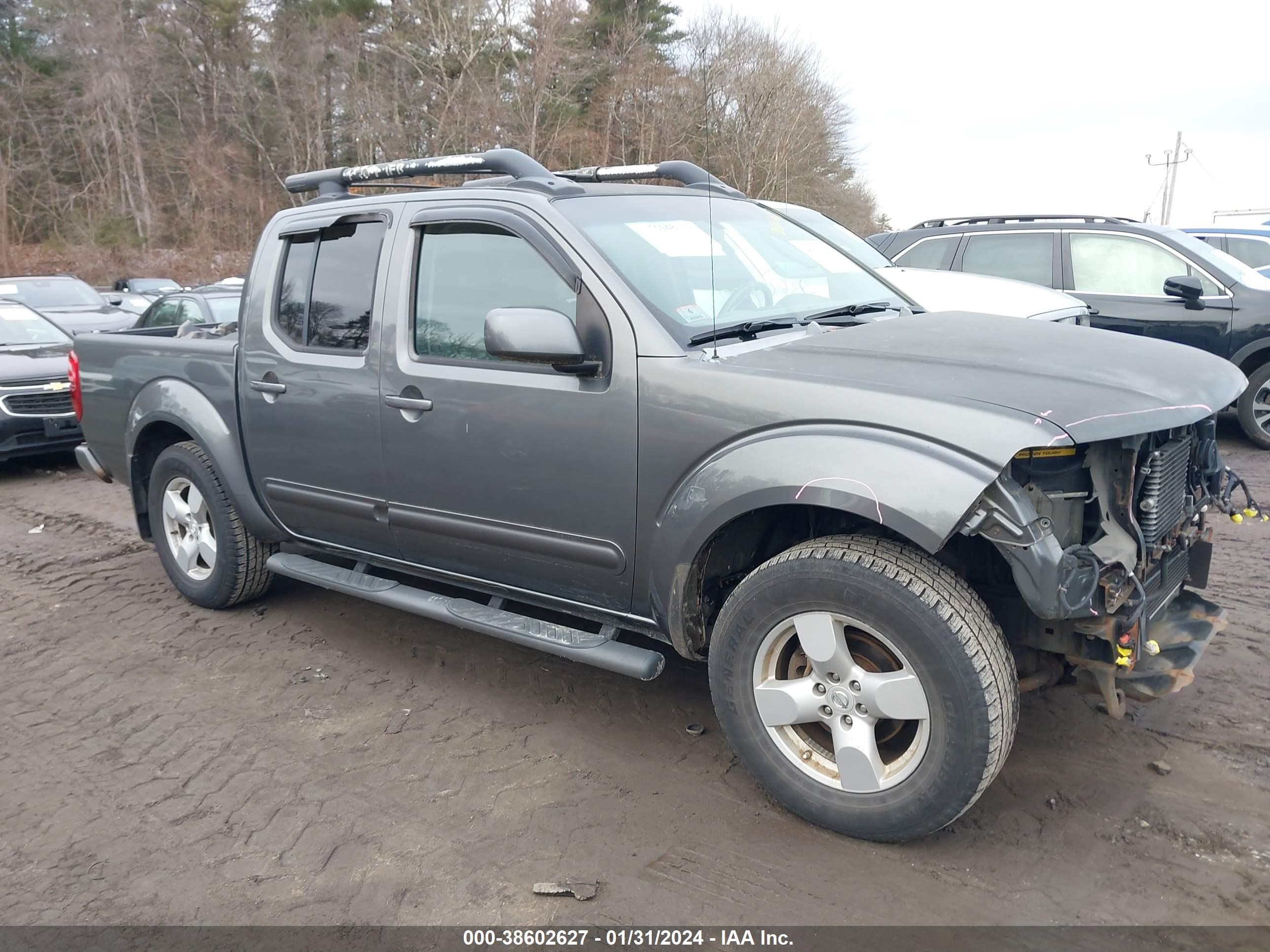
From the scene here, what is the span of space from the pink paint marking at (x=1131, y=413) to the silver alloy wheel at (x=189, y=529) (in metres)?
4.01

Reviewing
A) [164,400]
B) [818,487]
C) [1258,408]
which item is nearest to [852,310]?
[818,487]

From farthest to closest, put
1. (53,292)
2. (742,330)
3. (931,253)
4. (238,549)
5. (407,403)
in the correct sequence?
(53,292) < (931,253) < (238,549) < (407,403) < (742,330)

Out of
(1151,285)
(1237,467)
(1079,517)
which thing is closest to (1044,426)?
(1079,517)

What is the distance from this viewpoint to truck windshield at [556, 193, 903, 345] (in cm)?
332

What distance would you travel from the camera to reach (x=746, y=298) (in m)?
3.55

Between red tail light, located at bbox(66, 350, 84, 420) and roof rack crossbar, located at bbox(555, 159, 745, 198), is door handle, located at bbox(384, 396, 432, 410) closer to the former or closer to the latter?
roof rack crossbar, located at bbox(555, 159, 745, 198)

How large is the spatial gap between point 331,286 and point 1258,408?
754 cm

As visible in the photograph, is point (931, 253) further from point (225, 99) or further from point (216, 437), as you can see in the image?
point (225, 99)

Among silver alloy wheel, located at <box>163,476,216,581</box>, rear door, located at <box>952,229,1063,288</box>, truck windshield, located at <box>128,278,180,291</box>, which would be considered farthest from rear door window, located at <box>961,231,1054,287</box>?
truck windshield, located at <box>128,278,180,291</box>

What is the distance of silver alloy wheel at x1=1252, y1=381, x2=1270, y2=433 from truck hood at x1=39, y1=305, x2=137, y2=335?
14.8 metres

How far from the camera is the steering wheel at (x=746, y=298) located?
343cm

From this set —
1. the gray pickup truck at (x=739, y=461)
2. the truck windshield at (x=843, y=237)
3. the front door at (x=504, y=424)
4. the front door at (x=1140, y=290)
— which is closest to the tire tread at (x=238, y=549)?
the gray pickup truck at (x=739, y=461)

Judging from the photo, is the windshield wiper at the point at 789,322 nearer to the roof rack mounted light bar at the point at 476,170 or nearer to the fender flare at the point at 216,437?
the roof rack mounted light bar at the point at 476,170

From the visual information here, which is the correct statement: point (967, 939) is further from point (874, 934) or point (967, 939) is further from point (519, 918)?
point (519, 918)
